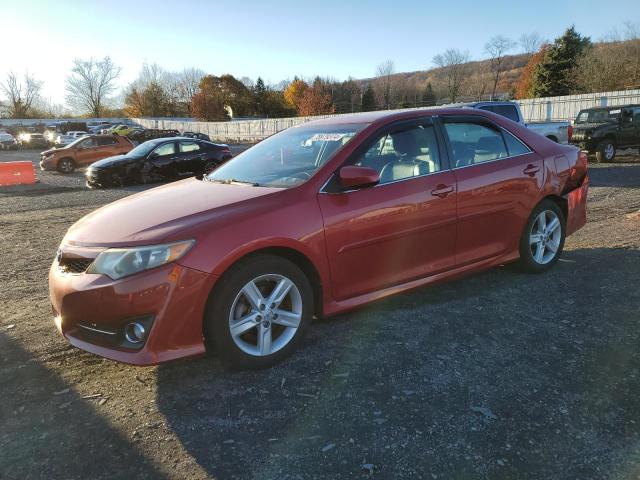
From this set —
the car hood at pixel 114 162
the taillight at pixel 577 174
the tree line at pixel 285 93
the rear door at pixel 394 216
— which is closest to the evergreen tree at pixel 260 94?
the tree line at pixel 285 93

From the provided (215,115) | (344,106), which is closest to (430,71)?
(344,106)

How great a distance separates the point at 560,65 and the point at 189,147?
47.8m

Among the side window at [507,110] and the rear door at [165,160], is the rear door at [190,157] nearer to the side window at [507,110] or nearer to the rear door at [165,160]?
the rear door at [165,160]

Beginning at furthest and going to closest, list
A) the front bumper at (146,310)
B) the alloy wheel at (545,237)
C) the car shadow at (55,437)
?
the alloy wheel at (545,237), the front bumper at (146,310), the car shadow at (55,437)

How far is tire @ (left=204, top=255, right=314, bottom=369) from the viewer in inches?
115

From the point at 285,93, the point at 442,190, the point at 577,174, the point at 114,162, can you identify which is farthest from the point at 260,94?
the point at 442,190

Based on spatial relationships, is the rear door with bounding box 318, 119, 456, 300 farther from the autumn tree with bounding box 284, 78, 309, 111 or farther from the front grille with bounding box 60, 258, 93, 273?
the autumn tree with bounding box 284, 78, 309, 111

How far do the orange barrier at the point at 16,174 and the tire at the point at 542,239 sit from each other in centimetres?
1741

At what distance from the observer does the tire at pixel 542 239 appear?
15.2 ft

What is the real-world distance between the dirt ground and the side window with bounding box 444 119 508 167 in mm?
1202

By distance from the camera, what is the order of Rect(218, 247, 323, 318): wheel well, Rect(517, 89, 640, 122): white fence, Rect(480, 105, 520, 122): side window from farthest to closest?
1. Rect(517, 89, 640, 122): white fence
2. Rect(480, 105, 520, 122): side window
3. Rect(218, 247, 323, 318): wheel well

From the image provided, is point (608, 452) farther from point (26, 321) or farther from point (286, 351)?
point (26, 321)

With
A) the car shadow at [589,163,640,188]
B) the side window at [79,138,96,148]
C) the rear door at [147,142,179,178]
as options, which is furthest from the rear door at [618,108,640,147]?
the side window at [79,138,96,148]

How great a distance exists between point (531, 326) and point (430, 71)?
109438mm
